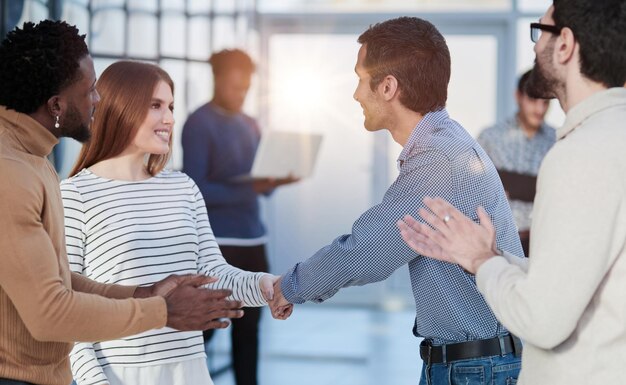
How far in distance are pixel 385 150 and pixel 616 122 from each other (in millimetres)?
7269

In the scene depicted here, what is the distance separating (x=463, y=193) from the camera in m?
2.04

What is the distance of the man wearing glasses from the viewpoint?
1379mm

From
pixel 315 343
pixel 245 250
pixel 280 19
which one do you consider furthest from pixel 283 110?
pixel 245 250

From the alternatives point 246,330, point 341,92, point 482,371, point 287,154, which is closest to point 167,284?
point 482,371

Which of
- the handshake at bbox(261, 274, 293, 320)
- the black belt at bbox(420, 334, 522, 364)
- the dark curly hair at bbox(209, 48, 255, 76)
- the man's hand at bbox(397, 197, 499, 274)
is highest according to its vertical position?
the dark curly hair at bbox(209, 48, 255, 76)

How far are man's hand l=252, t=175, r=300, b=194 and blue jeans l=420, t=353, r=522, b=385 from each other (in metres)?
2.50

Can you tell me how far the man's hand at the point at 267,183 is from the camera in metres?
4.54

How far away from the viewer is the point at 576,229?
54.1 inches

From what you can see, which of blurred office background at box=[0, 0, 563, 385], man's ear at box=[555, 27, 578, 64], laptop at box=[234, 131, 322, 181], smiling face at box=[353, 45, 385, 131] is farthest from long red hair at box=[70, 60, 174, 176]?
blurred office background at box=[0, 0, 563, 385]

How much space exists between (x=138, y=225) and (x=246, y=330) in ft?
6.40

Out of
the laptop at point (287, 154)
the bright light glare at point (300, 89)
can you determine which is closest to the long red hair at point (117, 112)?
the laptop at point (287, 154)

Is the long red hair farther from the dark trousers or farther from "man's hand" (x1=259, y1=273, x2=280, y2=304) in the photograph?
the dark trousers

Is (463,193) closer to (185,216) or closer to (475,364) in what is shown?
(475,364)

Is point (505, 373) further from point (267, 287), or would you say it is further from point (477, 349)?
point (267, 287)
